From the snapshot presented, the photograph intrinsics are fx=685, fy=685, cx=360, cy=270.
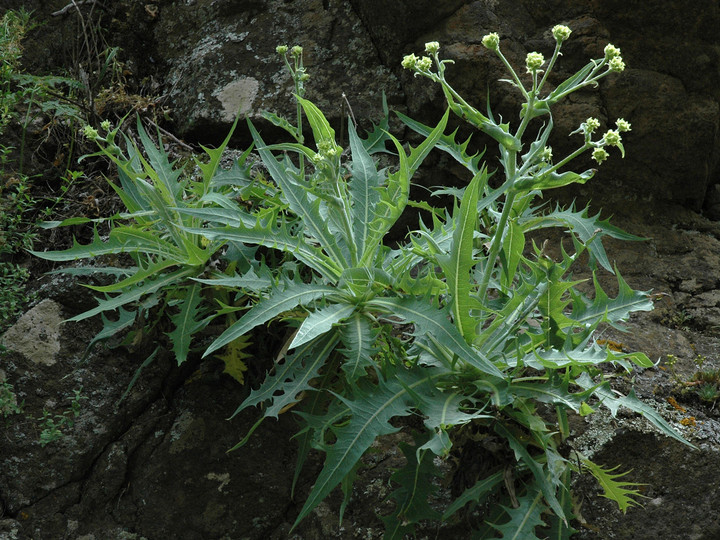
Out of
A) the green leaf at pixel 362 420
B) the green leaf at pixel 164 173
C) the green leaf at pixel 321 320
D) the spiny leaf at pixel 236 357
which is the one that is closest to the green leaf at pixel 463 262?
the green leaf at pixel 362 420

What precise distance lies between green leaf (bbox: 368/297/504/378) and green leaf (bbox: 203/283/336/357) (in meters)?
0.16

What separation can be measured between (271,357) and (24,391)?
878 mm

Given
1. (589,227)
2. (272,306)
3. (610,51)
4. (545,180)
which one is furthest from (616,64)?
(272,306)

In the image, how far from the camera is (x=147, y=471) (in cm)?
224

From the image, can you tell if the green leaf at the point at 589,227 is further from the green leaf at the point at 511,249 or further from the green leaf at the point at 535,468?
the green leaf at the point at 535,468

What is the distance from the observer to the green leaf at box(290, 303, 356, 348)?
1610mm

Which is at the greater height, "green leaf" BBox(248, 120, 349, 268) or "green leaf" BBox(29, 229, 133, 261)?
"green leaf" BBox(29, 229, 133, 261)

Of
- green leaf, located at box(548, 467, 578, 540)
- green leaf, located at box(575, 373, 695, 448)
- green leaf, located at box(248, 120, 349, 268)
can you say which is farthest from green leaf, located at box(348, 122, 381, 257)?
green leaf, located at box(548, 467, 578, 540)

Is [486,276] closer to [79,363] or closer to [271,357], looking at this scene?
[271,357]

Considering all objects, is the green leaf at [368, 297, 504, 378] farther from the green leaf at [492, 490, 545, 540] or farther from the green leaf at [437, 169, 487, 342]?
the green leaf at [492, 490, 545, 540]

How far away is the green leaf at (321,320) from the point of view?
5.28 feet

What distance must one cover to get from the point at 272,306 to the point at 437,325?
425mm

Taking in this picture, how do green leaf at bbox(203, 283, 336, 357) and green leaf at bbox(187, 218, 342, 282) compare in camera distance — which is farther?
green leaf at bbox(187, 218, 342, 282)

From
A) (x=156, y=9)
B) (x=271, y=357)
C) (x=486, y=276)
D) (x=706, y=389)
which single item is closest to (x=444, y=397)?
(x=486, y=276)
